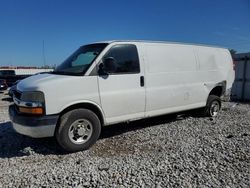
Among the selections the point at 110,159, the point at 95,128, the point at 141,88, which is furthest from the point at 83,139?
the point at 141,88

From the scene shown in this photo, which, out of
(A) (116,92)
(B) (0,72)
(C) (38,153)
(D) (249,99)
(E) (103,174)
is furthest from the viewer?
(B) (0,72)

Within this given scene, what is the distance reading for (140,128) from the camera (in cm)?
618

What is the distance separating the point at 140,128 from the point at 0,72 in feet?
57.9

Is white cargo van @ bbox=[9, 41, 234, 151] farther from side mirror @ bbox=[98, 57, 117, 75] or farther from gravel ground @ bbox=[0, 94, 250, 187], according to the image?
gravel ground @ bbox=[0, 94, 250, 187]

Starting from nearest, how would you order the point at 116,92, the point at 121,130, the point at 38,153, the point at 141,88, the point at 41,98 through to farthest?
the point at 41,98 → the point at 38,153 → the point at 116,92 → the point at 141,88 → the point at 121,130

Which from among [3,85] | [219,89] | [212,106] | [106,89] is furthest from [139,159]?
[3,85]

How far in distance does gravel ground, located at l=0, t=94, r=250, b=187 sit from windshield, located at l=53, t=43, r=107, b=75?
1.59 meters

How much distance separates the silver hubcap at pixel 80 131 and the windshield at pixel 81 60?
975 mm

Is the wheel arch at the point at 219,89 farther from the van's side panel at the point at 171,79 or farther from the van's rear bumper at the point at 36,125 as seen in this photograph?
the van's rear bumper at the point at 36,125

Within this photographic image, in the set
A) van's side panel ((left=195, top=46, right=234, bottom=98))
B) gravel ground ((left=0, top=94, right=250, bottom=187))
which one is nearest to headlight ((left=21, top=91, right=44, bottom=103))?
gravel ground ((left=0, top=94, right=250, bottom=187))

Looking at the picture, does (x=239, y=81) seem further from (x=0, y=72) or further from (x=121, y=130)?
(x=0, y=72)

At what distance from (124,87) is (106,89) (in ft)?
1.44

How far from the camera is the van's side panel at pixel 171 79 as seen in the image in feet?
18.2

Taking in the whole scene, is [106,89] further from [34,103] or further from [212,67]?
[212,67]
